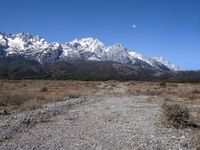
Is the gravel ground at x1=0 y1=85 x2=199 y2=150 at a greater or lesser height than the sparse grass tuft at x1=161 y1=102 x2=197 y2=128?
lesser

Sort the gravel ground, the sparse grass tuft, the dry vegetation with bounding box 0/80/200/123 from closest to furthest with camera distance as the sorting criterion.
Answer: the gravel ground → the sparse grass tuft → the dry vegetation with bounding box 0/80/200/123

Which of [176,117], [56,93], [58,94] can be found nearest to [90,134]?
[176,117]

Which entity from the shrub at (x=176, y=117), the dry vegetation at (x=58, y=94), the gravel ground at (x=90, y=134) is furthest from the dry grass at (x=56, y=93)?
the shrub at (x=176, y=117)

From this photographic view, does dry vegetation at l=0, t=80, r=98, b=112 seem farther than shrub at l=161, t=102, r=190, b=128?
Yes

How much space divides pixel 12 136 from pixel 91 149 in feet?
16.4

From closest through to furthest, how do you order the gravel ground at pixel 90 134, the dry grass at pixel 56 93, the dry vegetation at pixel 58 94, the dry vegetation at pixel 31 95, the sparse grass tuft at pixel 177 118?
the gravel ground at pixel 90 134 → the sparse grass tuft at pixel 177 118 → the dry vegetation at pixel 31 95 → the dry vegetation at pixel 58 94 → the dry grass at pixel 56 93

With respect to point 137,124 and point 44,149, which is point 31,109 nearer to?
point 137,124

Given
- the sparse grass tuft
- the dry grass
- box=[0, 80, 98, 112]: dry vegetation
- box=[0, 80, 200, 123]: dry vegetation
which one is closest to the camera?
the sparse grass tuft

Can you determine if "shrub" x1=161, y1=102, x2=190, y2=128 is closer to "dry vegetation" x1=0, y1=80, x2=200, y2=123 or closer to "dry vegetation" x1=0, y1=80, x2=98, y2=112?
"dry vegetation" x1=0, y1=80, x2=200, y2=123

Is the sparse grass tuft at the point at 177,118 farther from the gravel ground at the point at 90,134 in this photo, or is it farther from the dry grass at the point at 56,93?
the dry grass at the point at 56,93

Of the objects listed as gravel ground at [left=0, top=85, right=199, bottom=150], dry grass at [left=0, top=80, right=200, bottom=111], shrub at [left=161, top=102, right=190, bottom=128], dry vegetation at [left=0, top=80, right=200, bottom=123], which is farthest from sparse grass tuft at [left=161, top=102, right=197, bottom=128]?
dry grass at [left=0, top=80, right=200, bottom=111]

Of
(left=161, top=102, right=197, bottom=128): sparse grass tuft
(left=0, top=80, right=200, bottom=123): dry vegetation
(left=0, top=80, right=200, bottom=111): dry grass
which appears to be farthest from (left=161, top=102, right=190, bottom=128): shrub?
(left=0, top=80, right=200, bottom=111): dry grass

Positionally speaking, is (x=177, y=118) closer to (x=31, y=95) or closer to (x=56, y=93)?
(x=31, y=95)

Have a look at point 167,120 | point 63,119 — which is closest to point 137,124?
point 167,120
